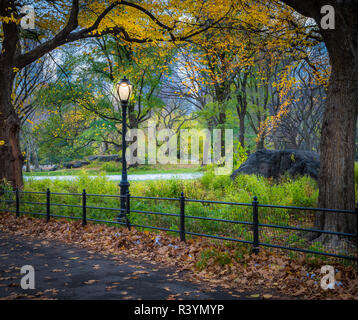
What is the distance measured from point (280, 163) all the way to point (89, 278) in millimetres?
12347

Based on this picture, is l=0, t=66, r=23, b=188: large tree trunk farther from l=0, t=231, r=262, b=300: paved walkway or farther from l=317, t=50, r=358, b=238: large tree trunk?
l=317, t=50, r=358, b=238: large tree trunk

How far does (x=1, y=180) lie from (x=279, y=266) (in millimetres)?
13519

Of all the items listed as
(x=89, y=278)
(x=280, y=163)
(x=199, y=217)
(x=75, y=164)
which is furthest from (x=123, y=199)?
(x=75, y=164)

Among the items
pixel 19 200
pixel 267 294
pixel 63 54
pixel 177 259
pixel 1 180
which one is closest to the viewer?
pixel 267 294

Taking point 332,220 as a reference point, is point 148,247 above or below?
below

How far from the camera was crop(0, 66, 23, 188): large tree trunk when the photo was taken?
1487 centimetres

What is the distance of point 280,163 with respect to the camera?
655 inches

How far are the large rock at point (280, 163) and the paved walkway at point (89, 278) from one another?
1019 centimetres

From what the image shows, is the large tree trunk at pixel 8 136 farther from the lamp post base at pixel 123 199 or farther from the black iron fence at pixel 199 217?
the lamp post base at pixel 123 199

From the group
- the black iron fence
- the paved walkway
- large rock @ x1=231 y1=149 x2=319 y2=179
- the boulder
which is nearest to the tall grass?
the black iron fence

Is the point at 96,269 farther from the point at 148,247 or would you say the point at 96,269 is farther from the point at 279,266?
the point at 279,266

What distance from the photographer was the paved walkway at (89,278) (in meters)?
5.54
